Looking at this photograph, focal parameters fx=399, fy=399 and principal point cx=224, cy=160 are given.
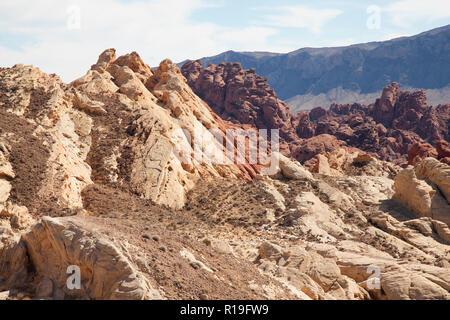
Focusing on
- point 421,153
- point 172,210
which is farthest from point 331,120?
point 172,210

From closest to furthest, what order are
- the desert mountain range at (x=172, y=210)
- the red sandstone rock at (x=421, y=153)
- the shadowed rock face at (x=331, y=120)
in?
1. the desert mountain range at (x=172, y=210)
2. the red sandstone rock at (x=421, y=153)
3. the shadowed rock face at (x=331, y=120)

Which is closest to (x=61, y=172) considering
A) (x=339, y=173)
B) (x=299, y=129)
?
(x=339, y=173)

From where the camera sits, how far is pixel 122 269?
11.9 metres

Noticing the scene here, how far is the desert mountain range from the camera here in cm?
1325

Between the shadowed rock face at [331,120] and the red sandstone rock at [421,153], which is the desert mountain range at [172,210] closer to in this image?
the red sandstone rock at [421,153]

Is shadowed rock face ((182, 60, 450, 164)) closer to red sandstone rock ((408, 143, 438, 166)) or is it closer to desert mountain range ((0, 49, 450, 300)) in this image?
red sandstone rock ((408, 143, 438, 166))

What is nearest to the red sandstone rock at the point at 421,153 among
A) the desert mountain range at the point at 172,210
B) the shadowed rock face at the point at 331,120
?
the desert mountain range at the point at 172,210

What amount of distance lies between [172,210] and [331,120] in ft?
359

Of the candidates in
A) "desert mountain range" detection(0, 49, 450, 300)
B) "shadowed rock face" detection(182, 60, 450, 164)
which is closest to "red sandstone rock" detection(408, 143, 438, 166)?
"desert mountain range" detection(0, 49, 450, 300)

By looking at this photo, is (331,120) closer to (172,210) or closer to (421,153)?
(421,153)

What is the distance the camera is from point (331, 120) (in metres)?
129

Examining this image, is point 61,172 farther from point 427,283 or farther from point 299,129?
point 299,129

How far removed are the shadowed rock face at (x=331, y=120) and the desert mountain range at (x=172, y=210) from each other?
61.7 metres

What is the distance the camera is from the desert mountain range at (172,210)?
522 inches
